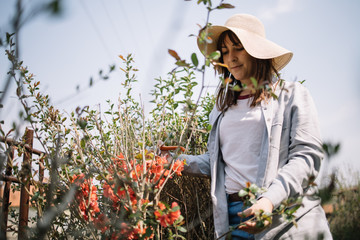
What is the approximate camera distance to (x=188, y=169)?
6.05 ft

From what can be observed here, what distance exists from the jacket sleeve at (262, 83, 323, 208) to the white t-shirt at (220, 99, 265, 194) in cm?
15

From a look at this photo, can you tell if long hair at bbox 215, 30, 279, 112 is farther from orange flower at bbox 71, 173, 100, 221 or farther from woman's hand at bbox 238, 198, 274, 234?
orange flower at bbox 71, 173, 100, 221

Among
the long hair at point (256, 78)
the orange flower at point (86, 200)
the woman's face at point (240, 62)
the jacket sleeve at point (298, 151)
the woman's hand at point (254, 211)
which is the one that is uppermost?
the woman's face at point (240, 62)

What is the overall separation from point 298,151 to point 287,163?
0.29 ft

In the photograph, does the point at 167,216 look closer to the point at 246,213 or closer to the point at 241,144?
the point at 246,213

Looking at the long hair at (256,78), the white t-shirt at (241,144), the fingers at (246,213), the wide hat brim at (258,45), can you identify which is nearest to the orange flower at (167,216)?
the fingers at (246,213)

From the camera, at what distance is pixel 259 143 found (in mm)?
1658

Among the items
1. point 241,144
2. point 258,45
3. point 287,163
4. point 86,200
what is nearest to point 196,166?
point 241,144

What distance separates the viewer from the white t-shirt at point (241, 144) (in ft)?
5.43

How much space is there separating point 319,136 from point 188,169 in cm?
76

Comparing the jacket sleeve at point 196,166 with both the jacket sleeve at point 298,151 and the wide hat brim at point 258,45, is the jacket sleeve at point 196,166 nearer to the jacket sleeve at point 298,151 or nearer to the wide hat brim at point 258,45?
the jacket sleeve at point 298,151

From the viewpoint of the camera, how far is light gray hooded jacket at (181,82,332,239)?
4.55 feet

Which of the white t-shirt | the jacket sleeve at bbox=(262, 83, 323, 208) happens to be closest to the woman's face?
the white t-shirt

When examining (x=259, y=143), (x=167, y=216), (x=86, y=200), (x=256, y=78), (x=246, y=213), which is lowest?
(x=246, y=213)
